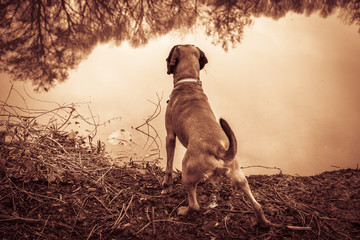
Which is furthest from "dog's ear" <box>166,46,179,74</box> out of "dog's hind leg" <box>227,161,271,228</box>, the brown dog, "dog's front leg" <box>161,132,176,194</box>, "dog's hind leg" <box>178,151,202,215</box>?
"dog's hind leg" <box>227,161,271,228</box>

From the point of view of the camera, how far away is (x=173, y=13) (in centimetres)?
550

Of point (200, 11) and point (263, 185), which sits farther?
point (200, 11)

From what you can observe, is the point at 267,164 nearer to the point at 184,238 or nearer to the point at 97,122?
the point at 184,238

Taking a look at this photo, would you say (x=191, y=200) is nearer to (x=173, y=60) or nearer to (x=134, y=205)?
(x=134, y=205)

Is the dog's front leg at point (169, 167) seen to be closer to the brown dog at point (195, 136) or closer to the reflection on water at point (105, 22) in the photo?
the brown dog at point (195, 136)

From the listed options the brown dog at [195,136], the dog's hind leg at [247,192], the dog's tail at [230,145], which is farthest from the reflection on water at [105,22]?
the dog's hind leg at [247,192]

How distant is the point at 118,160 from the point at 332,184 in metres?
3.56

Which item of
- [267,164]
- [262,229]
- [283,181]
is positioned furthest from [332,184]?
[262,229]

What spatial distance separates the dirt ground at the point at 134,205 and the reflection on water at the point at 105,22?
90.1 inches

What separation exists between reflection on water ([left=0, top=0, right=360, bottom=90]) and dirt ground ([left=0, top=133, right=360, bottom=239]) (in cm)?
229

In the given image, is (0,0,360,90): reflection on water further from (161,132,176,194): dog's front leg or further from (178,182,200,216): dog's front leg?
(178,182,200,216): dog's front leg

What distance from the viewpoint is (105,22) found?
5.46 metres

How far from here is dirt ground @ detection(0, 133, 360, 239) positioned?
2.53m

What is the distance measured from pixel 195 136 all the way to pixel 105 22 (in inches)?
164
